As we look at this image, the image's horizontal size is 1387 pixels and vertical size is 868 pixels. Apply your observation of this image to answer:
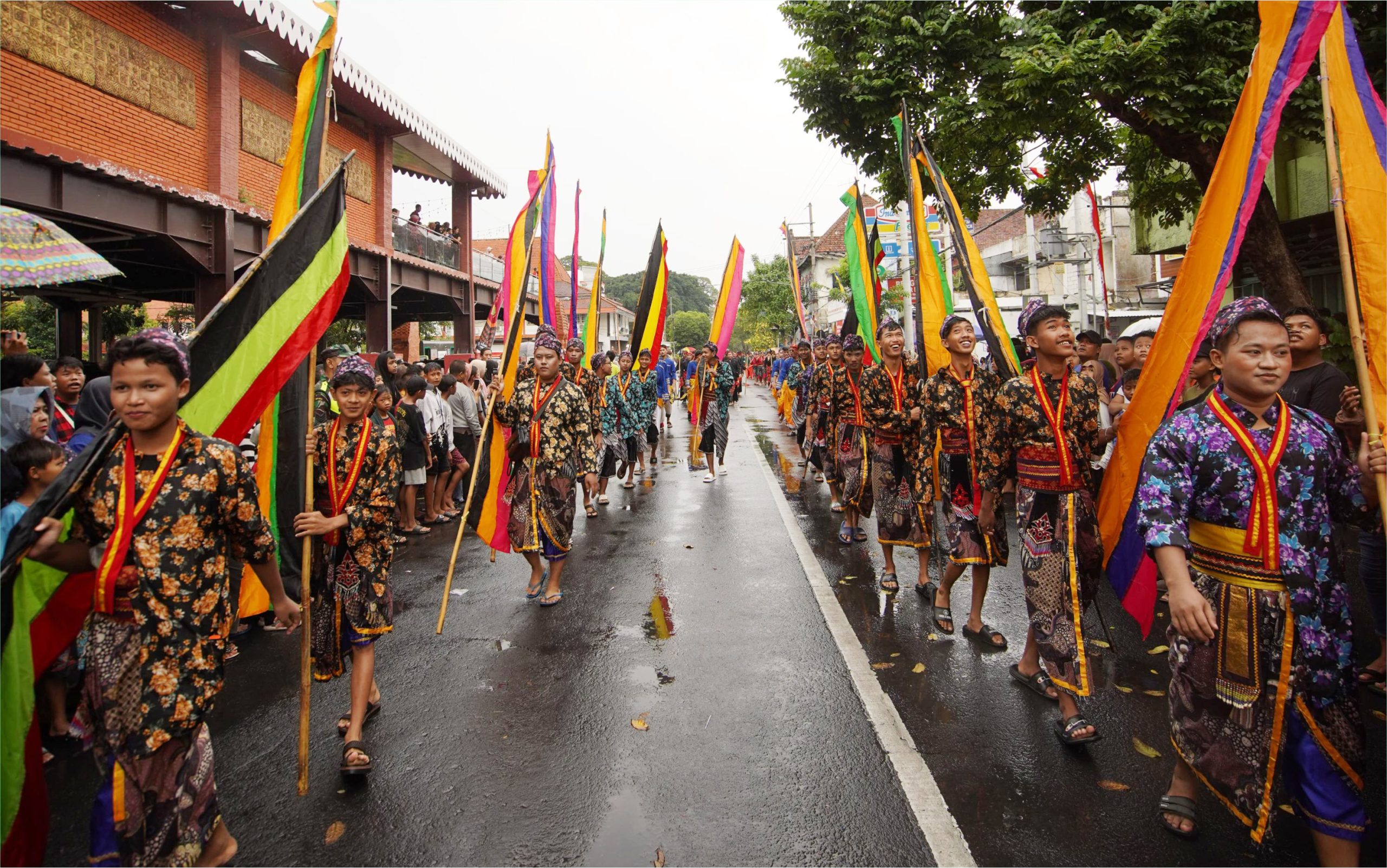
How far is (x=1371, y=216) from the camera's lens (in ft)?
8.51

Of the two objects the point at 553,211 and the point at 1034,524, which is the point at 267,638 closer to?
the point at 553,211

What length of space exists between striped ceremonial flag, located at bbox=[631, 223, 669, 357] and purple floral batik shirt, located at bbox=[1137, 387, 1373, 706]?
7.48m

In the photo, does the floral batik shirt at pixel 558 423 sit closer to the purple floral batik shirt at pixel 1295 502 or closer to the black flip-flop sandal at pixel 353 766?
the black flip-flop sandal at pixel 353 766

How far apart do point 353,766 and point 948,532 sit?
3.81m

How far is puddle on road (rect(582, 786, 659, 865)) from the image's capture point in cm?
267

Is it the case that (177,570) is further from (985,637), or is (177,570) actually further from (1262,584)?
(985,637)

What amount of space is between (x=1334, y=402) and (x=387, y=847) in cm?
535

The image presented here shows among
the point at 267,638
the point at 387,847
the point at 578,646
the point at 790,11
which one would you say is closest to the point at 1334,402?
the point at 578,646

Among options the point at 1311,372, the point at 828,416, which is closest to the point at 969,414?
the point at 1311,372

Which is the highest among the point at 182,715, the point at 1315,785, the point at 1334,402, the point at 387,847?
the point at 1334,402

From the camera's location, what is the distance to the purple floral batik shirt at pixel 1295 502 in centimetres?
246

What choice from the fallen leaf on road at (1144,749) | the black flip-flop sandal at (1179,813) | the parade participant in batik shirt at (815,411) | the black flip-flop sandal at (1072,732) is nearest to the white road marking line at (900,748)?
the black flip-flop sandal at (1072,732)

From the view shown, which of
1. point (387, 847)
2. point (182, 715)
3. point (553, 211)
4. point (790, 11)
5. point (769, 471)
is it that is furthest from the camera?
point (769, 471)

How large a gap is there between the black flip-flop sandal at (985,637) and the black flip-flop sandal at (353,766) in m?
3.45
